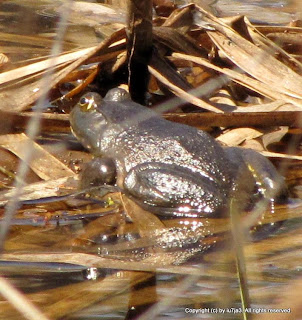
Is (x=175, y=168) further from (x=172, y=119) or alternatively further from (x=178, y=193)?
(x=172, y=119)

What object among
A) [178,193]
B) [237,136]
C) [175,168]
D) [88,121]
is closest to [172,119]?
[237,136]

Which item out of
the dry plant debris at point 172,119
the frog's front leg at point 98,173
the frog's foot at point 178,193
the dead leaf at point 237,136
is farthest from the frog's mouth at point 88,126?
the dead leaf at point 237,136

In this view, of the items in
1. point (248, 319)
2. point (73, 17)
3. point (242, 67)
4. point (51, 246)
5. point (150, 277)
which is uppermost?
point (73, 17)

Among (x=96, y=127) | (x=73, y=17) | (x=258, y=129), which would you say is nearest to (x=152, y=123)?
(x=96, y=127)

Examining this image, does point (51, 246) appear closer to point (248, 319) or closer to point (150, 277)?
point (150, 277)

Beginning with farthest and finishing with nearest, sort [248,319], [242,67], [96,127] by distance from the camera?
1. [242,67]
2. [96,127]
3. [248,319]

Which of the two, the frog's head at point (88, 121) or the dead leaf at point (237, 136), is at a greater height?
the frog's head at point (88, 121)

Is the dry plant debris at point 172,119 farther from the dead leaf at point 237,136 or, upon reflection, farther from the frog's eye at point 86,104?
the frog's eye at point 86,104
